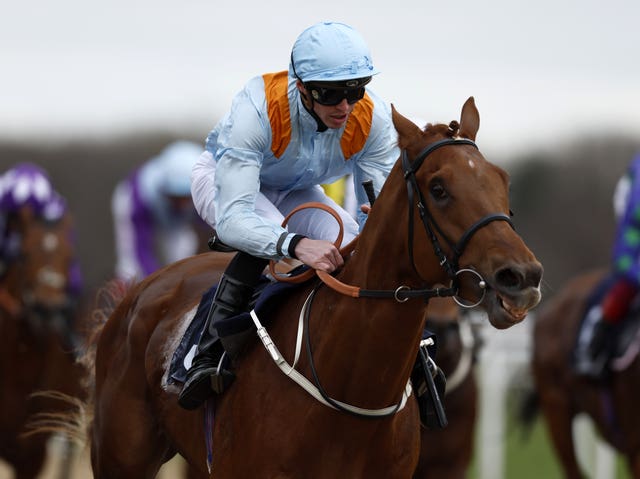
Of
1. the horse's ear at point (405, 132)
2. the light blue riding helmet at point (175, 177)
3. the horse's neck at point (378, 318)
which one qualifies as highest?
the horse's ear at point (405, 132)

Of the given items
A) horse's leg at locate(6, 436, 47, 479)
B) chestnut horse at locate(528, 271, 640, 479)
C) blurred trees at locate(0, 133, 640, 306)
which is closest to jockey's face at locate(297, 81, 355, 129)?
horse's leg at locate(6, 436, 47, 479)

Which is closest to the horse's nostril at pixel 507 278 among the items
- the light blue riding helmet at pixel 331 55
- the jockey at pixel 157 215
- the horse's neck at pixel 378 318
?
the horse's neck at pixel 378 318

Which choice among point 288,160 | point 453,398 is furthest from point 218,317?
point 453,398

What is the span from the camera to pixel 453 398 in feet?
24.8

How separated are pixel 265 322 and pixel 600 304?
5.54 metres

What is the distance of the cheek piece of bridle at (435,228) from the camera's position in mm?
3652

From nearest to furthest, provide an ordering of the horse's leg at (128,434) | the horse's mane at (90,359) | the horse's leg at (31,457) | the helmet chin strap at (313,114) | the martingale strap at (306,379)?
the martingale strap at (306,379), the helmet chin strap at (313,114), the horse's leg at (128,434), the horse's mane at (90,359), the horse's leg at (31,457)

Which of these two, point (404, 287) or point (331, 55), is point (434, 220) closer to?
point (404, 287)

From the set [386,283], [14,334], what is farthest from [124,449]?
[14,334]

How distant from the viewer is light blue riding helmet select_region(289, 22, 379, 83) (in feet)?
13.8

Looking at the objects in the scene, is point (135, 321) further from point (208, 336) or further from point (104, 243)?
point (104, 243)

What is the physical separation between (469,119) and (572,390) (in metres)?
6.06

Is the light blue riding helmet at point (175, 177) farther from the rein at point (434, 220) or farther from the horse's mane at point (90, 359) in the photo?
the rein at point (434, 220)

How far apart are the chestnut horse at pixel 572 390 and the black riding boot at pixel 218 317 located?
4647 millimetres
